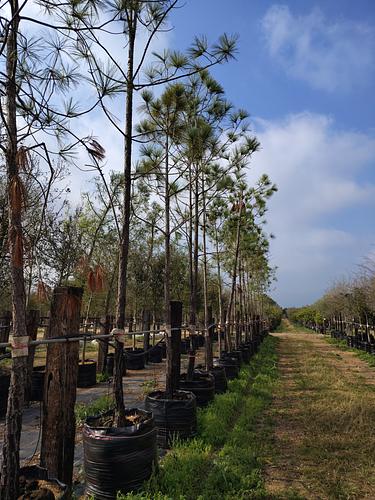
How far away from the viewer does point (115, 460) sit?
3080 mm

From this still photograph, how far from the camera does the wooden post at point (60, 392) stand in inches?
114

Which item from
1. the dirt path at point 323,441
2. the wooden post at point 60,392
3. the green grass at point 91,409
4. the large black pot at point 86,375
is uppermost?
the wooden post at point 60,392

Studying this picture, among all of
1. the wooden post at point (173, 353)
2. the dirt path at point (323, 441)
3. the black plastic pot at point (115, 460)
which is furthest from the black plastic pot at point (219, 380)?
the black plastic pot at point (115, 460)

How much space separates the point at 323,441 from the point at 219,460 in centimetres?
151

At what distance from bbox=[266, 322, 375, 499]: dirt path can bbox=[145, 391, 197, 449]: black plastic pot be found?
3.18ft

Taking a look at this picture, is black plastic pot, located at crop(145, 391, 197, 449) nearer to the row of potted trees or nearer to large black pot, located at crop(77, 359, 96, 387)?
the row of potted trees

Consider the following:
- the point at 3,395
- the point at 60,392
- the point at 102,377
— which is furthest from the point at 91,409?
the point at 102,377

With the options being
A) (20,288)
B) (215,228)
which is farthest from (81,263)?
(215,228)

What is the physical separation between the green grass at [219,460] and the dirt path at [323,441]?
0.56ft

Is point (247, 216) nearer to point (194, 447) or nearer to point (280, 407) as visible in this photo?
point (280, 407)

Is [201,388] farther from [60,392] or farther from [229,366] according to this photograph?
[60,392]

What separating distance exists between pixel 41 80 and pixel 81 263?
1.27 metres

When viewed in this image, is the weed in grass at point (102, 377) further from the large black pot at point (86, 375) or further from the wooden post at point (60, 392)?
the wooden post at point (60, 392)

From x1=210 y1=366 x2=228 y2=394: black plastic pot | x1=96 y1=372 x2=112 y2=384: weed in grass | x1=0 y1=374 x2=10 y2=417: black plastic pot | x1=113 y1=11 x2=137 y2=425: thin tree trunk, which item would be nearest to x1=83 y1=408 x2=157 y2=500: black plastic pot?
x1=113 y1=11 x2=137 y2=425: thin tree trunk
